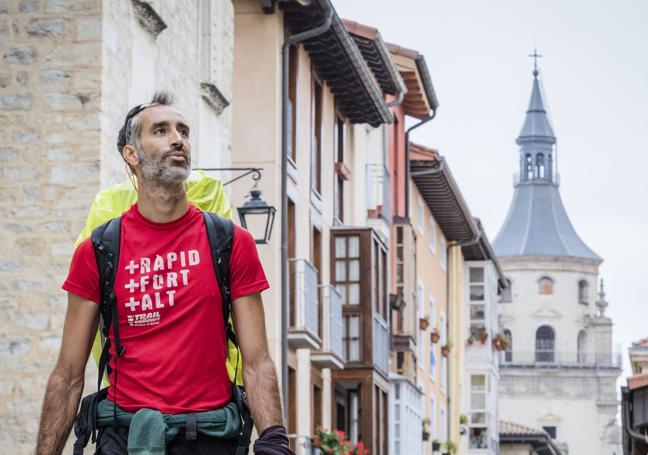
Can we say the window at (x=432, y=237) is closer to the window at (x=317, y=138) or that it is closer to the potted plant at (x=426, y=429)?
the potted plant at (x=426, y=429)

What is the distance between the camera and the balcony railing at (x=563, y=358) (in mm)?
137275

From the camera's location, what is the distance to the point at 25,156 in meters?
15.6

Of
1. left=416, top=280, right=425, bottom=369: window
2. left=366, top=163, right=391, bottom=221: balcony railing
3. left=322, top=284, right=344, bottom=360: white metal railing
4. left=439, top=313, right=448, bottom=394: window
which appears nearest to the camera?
left=322, top=284, right=344, bottom=360: white metal railing

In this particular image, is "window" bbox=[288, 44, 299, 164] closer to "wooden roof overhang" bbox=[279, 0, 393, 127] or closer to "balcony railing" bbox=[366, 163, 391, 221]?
"wooden roof overhang" bbox=[279, 0, 393, 127]

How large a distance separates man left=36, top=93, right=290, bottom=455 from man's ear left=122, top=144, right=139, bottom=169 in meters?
0.01

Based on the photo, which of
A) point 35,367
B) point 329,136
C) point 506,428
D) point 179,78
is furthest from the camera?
point 506,428

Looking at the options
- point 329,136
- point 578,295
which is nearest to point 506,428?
point 329,136

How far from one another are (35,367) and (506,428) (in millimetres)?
60344

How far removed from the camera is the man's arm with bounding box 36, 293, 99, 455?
5965mm

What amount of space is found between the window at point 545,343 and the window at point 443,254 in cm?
8864

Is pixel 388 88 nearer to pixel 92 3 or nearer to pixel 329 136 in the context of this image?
pixel 329 136

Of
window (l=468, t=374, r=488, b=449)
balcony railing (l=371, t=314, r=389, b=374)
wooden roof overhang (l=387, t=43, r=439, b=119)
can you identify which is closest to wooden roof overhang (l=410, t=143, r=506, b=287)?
wooden roof overhang (l=387, t=43, r=439, b=119)

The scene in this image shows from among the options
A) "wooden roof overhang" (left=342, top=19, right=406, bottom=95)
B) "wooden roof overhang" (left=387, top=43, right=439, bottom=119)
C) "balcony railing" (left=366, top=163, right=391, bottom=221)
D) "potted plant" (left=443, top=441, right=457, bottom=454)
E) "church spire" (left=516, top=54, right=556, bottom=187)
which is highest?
"church spire" (left=516, top=54, right=556, bottom=187)

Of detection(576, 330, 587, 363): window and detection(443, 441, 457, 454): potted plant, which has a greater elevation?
detection(576, 330, 587, 363): window
